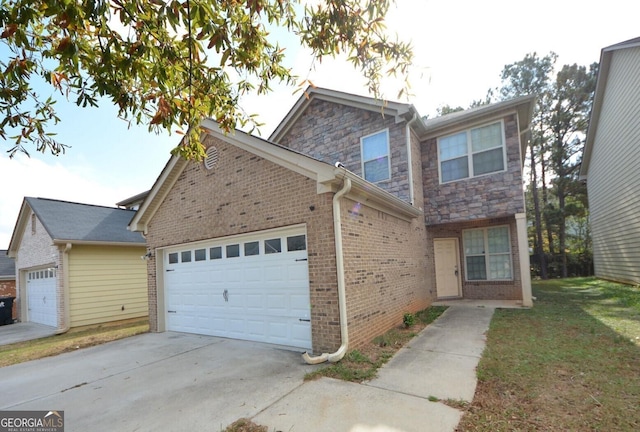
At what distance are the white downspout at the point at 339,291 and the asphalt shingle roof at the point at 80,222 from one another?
9785mm

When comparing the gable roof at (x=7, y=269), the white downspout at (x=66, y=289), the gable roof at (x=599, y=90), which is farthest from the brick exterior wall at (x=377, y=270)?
the gable roof at (x=7, y=269)

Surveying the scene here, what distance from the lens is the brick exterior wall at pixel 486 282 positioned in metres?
10.1

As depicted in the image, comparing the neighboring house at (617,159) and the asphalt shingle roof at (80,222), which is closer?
the neighboring house at (617,159)

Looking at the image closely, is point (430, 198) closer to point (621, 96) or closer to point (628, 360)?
point (628, 360)

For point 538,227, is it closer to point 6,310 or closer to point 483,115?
point 483,115

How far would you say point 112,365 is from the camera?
578 centimetres

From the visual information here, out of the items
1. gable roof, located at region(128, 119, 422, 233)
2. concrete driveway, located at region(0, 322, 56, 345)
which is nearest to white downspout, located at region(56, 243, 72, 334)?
concrete driveway, located at region(0, 322, 56, 345)

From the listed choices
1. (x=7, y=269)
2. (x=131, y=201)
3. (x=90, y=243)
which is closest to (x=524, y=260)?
(x=90, y=243)

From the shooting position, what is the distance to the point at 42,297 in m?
12.2

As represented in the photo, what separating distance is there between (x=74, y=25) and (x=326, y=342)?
5.14 m

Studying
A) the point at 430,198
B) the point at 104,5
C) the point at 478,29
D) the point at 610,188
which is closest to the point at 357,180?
the point at 478,29

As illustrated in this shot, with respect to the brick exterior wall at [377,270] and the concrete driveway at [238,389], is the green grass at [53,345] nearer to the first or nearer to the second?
the concrete driveway at [238,389]

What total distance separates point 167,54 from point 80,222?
445 inches

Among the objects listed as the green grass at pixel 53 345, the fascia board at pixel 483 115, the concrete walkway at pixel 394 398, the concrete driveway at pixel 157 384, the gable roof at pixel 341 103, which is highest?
the gable roof at pixel 341 103
